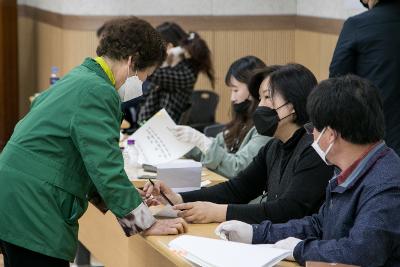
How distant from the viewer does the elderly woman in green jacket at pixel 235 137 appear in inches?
174

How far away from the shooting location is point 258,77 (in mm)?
3896

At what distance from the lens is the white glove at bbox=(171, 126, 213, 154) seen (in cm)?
461

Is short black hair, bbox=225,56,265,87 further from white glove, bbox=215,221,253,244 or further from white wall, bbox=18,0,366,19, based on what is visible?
white wall, bbox=18,0,366,19

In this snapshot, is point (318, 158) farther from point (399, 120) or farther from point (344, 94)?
point (399, 120)

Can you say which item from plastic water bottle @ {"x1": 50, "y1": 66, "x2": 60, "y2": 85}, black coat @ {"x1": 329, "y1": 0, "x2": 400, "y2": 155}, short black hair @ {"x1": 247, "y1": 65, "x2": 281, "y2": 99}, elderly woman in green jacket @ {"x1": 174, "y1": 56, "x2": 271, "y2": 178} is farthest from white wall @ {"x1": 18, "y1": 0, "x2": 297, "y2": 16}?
short black hair @ {"x1": 247, "y1": 65, "x2": 281, "y2": 99}

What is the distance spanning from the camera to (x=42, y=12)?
8.88 m

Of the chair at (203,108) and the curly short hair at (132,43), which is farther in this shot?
the chair at (203,108)

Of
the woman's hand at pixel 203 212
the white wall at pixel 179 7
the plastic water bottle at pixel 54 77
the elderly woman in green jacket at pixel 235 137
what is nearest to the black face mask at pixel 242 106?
the elderly woman in green jacket at pixel 235 137

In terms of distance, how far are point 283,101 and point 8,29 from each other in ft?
18.8

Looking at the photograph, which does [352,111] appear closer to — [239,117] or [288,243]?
[288,243]

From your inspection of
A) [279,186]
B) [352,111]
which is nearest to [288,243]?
[352,111]

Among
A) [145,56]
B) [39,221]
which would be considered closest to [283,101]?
[145,56]

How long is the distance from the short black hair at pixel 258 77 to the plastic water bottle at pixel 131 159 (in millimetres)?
765

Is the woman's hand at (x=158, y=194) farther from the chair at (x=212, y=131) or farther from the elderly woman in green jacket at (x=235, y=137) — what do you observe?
the chair at (x=212, y=131)
